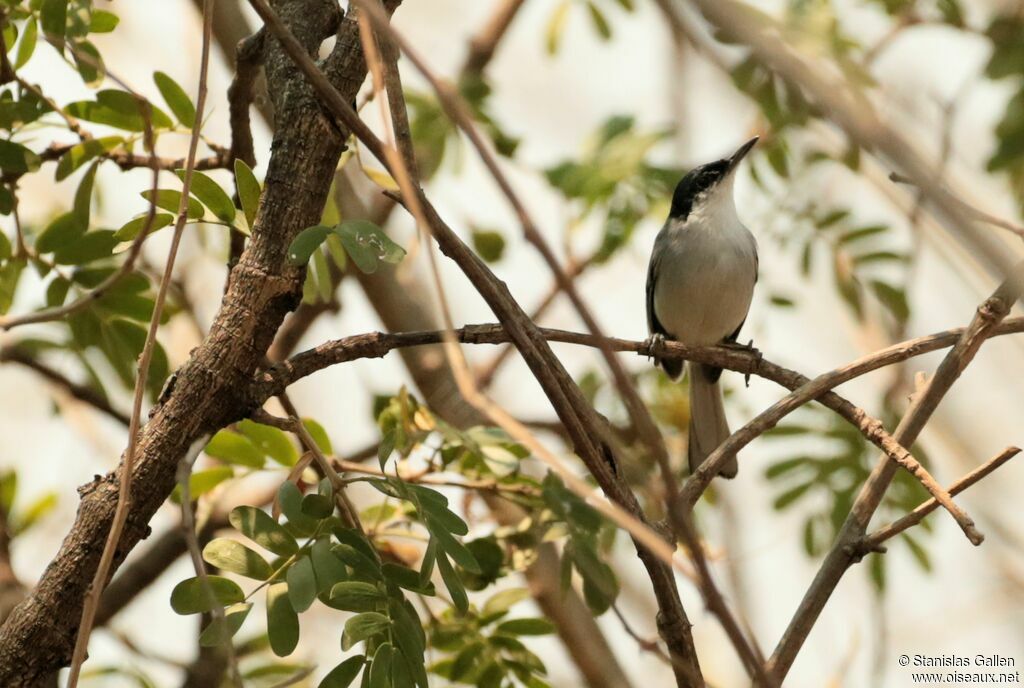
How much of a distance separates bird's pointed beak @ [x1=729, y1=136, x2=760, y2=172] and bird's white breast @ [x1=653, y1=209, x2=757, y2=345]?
11.2 inches

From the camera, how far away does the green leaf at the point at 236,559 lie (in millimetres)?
2025

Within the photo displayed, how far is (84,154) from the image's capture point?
2449 mm

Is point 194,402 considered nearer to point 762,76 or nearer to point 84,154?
point 84,154

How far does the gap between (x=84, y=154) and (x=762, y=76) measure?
208cm

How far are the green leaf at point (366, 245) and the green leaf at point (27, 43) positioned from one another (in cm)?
92

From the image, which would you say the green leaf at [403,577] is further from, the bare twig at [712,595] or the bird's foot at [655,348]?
the bare twig at [712,595]

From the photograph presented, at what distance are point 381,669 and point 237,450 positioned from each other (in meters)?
0.81

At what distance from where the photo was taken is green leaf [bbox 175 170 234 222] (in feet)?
7.15

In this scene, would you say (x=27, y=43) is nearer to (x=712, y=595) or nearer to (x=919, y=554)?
(x=712, y=595)

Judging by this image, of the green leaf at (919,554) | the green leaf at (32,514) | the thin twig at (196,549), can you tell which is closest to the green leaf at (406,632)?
the thin twig at (196,549)

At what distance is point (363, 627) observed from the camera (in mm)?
1890

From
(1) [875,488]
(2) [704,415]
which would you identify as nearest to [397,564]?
(1) [875,488]

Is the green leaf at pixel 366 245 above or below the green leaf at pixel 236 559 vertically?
above

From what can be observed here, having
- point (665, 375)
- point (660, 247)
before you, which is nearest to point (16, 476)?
point (665, 375)
